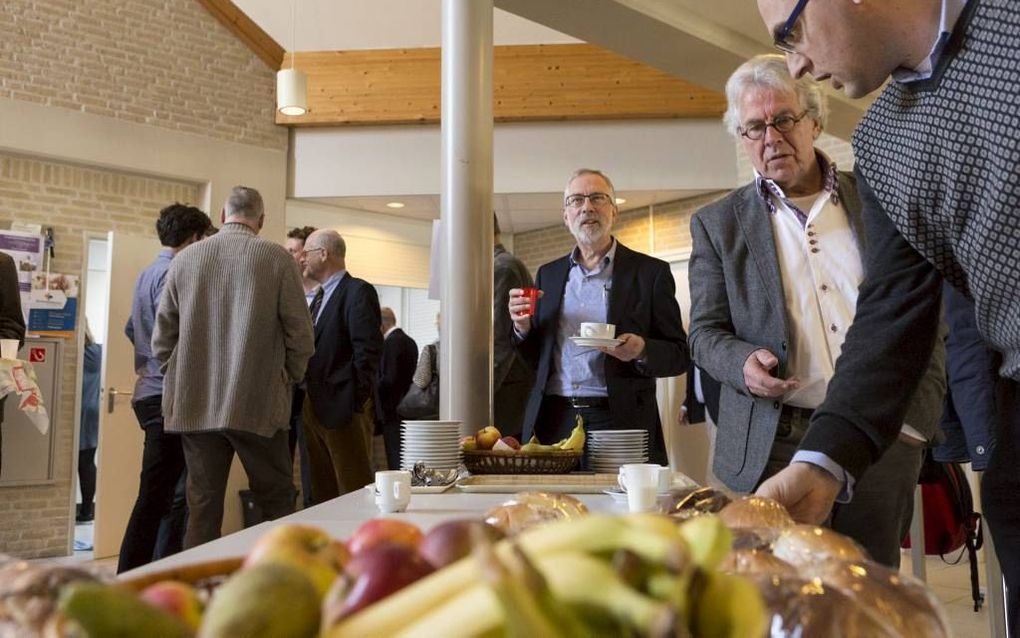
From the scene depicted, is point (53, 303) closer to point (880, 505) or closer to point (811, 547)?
point (880, 505)

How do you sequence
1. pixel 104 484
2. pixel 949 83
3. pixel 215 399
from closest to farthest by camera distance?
A: pixel 949 83
pixel 215 399
pixel 104 484

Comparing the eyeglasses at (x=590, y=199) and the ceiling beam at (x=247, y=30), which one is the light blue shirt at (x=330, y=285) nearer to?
the eyeglasses at (x=590, y=199)

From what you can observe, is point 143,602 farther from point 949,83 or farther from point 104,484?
point 104,484

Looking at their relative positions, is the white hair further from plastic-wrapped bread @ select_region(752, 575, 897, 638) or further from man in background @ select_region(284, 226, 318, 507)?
man in background @ select_region(284, 226, 318, 507)

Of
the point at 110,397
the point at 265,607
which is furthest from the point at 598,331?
the point at 110,397

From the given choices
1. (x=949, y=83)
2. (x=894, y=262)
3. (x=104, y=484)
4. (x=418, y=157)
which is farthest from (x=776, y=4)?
(x=418, y=157)

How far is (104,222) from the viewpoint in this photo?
757 centimetres

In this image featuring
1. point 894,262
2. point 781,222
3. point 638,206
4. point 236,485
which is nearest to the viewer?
point 894,262

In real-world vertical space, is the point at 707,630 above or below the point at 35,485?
above

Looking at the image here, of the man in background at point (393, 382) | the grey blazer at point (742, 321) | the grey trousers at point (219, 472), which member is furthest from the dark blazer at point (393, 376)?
the grey blazer at point (742, 321)

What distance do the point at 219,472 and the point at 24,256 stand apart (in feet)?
13.5

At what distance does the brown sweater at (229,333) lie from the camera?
12.9 feet

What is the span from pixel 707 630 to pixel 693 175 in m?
8.50

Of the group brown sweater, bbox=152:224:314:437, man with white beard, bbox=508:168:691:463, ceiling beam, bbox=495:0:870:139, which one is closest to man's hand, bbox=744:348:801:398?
man with white beard, bbox=508:168:691:463
